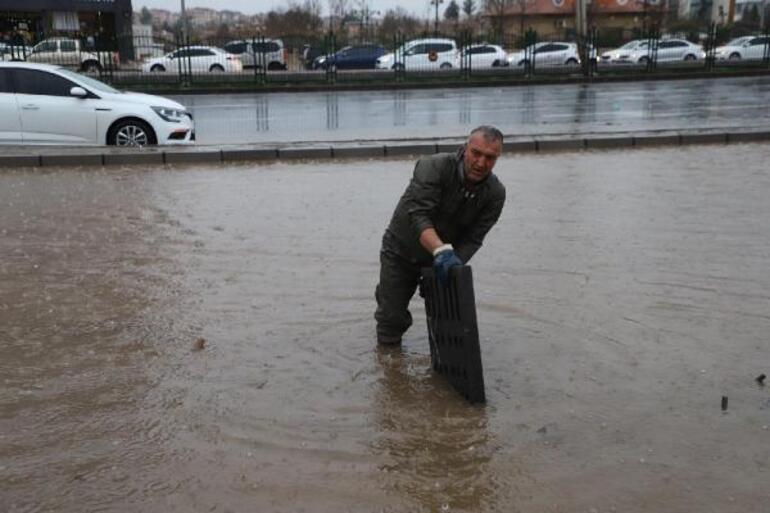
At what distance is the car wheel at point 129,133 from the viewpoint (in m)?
11.8

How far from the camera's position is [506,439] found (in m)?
3.77

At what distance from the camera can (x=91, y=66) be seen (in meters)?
26.3

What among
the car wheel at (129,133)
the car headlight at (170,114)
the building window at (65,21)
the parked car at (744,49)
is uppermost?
the building window at (65,21)

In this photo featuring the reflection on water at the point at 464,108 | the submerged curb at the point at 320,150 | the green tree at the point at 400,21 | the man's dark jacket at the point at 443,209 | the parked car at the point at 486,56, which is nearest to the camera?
the man's dark jacket at the point at 443,209

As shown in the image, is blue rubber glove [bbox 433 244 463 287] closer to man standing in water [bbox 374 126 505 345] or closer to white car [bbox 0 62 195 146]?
man standing in water [bbox 374 126 505 345]

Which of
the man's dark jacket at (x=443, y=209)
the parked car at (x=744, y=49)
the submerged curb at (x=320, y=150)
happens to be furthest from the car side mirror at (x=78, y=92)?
the parked car at (x=744, y=49)

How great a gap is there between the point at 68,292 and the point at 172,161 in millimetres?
5383

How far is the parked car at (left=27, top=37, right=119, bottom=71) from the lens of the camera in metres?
26.2

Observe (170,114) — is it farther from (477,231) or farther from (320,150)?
(477,231)

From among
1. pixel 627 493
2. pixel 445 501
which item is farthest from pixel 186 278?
pixel 627 493

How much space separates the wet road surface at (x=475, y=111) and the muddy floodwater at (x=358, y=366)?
611 centimetres

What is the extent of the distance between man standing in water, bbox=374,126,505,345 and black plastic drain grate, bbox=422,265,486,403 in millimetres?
108

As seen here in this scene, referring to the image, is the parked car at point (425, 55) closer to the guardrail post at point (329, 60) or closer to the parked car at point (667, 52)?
the guardrail post at point (329, 60)

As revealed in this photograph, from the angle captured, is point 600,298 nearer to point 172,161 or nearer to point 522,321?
point 522,321
